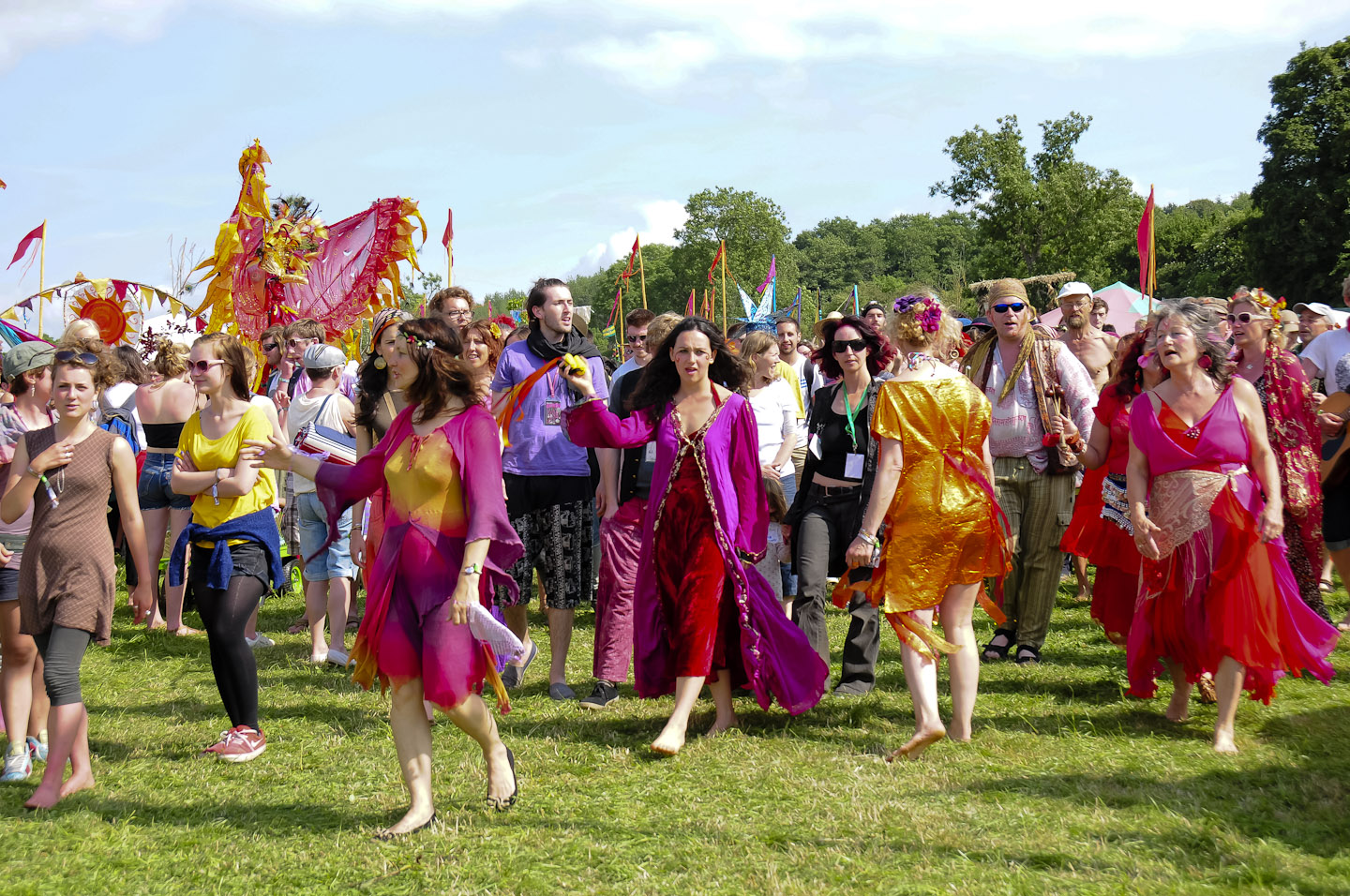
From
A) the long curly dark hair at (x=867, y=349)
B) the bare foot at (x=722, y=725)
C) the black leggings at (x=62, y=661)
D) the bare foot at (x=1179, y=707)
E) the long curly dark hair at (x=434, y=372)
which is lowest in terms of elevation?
the bare foot at (x=722, y=725)

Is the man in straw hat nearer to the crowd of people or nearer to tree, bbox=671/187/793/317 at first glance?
the crowd of people

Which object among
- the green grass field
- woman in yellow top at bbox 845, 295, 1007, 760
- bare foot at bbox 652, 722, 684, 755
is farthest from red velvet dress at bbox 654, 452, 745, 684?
woman in yellow top at bbox 845, 295, 1007, 760

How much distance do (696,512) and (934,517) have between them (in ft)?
3.65

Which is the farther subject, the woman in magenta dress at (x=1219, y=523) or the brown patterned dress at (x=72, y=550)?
the woman in magenta dress at (x=1219, y=523)

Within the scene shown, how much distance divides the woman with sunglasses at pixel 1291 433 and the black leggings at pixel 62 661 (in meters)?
6.06

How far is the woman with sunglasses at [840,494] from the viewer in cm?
617

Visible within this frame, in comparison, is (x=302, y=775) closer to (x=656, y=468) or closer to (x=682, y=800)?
(x=682, y=800)

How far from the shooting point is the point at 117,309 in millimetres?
13703

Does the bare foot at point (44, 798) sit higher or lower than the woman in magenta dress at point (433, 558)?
lower

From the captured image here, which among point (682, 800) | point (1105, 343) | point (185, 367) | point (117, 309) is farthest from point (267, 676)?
point (117, 309)

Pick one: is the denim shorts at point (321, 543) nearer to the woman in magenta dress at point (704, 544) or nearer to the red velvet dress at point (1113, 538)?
the woman in magenta dress at point (704, 544)

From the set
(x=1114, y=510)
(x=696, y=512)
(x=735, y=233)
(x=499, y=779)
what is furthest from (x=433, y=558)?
(x=735, y=233)

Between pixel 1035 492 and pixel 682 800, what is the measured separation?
3.38 metres

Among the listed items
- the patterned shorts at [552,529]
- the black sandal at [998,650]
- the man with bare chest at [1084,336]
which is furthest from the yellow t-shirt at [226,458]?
the man with bare chest at [1084,336]
